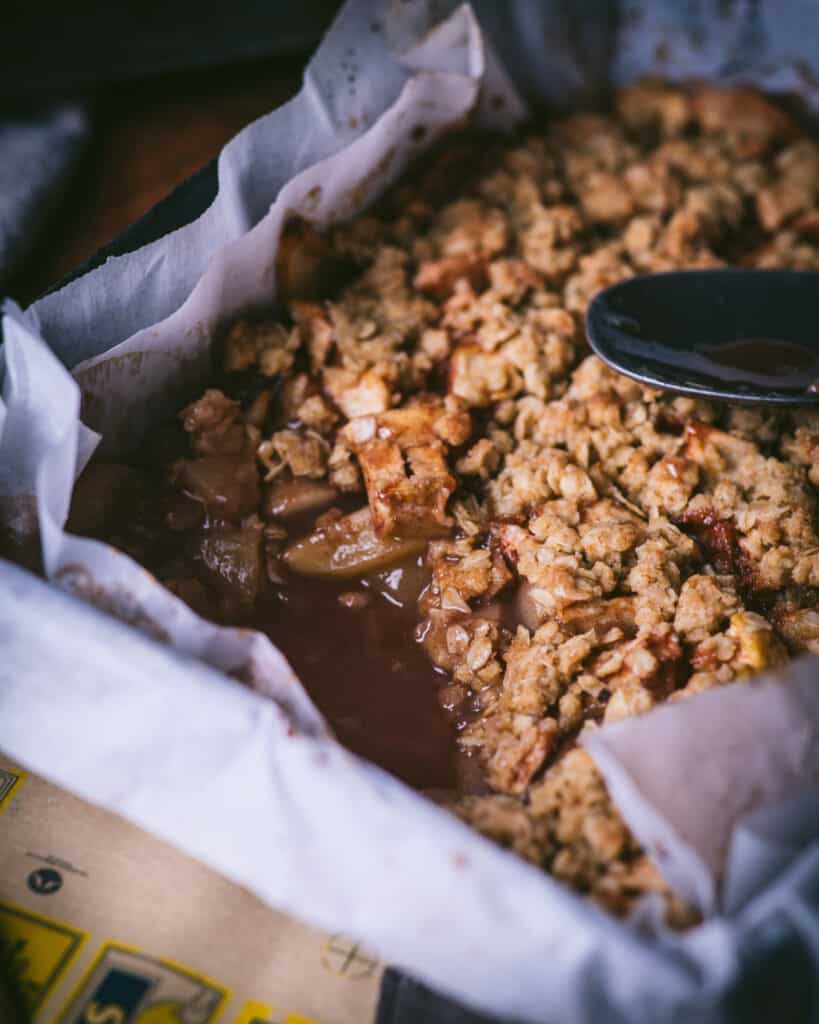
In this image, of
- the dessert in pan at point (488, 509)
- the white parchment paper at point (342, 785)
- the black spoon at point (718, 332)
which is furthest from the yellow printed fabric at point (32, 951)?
the black spoon at point (718, 332)

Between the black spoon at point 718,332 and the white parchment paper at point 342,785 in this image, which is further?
the black spoon at point 718,332

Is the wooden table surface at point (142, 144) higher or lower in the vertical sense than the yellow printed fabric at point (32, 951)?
higher

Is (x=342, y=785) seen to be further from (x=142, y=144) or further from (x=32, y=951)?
(x=142, y=144)

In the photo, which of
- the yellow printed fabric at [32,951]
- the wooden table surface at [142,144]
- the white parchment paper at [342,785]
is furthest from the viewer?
the wooden table surface at [142,144]

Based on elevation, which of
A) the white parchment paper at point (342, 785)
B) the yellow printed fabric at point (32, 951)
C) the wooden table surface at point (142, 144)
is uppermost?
the wooden table surface at point (142, 144)

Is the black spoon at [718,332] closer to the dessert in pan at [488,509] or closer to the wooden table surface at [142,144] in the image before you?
the dessert in pan at [488,509]

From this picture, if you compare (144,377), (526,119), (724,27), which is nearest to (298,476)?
(144,377)

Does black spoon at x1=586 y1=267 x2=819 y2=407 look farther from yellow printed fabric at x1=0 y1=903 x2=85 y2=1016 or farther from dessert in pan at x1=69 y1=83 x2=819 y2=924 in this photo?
yellow printed fabric at x1=0 y1=903 x2=85 y2=1016
